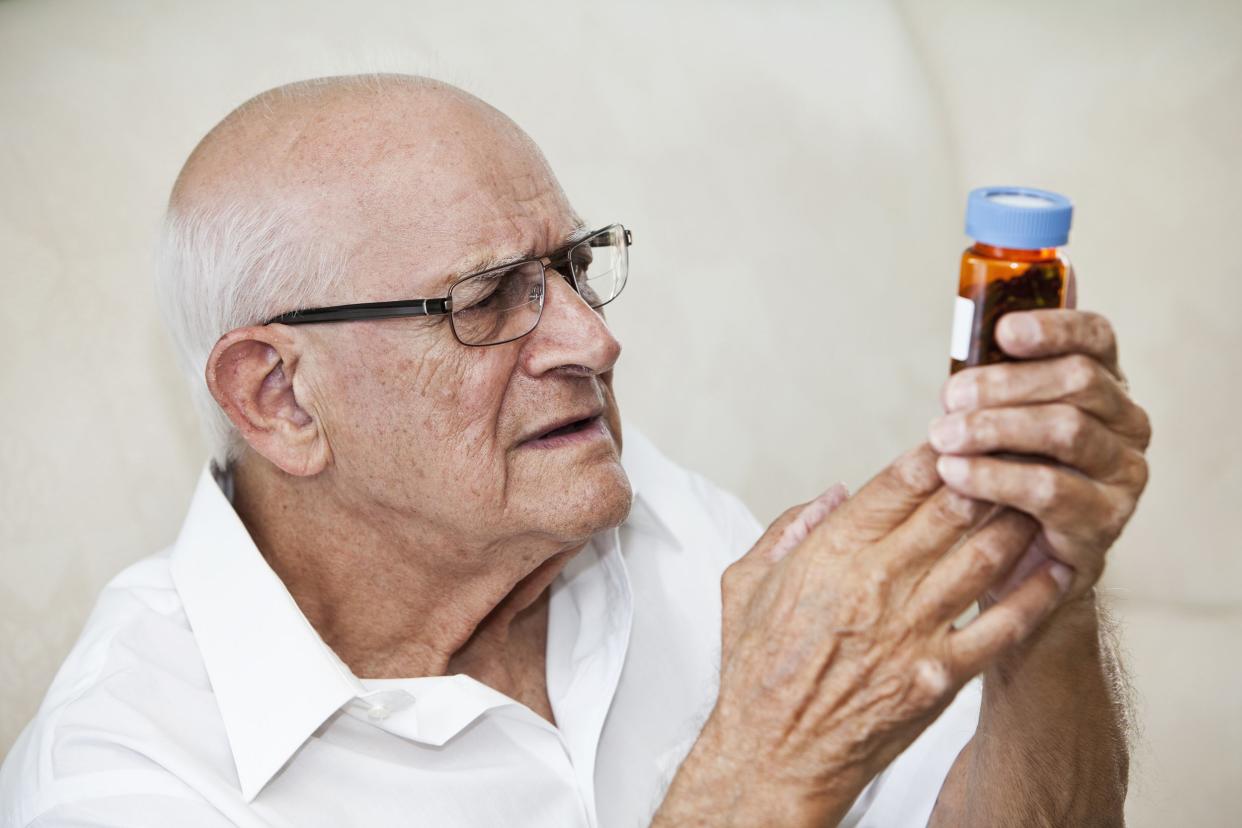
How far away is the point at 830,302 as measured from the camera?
2.16 m

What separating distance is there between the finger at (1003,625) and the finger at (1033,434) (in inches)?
5.1

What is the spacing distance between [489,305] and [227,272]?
34cm

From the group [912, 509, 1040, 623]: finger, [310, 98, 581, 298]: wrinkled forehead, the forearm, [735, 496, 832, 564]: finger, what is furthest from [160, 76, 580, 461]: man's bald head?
the forearm

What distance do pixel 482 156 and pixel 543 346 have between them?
9.9 inches

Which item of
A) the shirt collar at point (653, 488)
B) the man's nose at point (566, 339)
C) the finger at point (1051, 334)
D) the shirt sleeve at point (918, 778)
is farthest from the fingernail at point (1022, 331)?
the shirt collar at point (653, 488)

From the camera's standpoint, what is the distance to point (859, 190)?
2.20 metres

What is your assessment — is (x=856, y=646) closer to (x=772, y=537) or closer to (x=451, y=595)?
(x=772, y=537)

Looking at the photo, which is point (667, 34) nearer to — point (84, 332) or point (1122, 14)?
point (1122, 14)

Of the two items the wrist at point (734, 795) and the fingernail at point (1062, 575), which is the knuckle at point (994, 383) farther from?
the wrist at point (734, 795)

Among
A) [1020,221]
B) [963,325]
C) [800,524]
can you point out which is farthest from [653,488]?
[1020,221]

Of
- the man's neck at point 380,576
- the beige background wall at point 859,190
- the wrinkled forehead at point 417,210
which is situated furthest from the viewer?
the beige background wall at point 859,190

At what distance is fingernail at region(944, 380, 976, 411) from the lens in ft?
3.28

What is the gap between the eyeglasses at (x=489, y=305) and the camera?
1.43 metres

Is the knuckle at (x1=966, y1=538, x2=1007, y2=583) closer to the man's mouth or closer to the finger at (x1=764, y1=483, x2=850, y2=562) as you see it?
the finger at (x1=764, y1=483, x2=850, y2=562)
